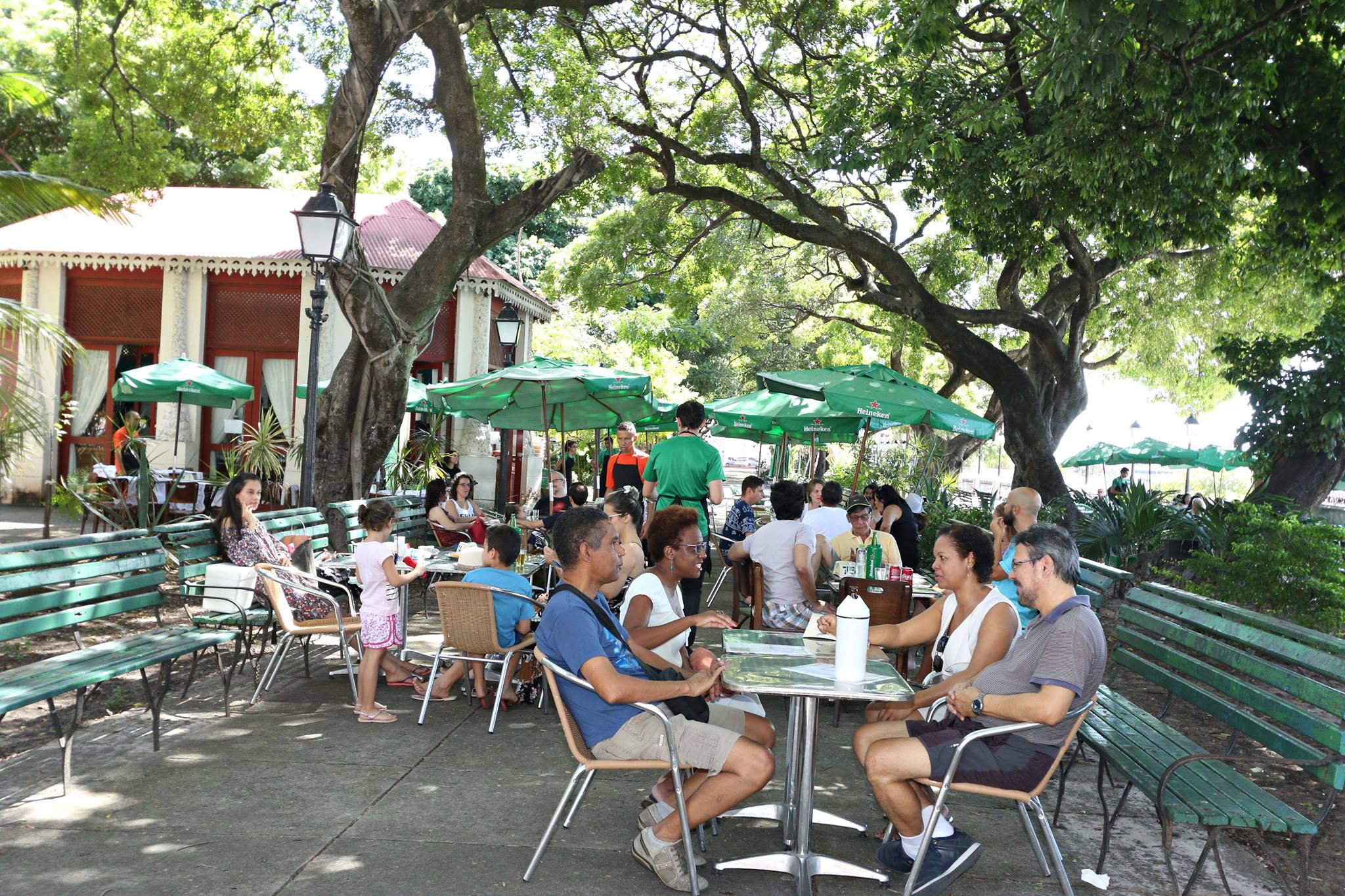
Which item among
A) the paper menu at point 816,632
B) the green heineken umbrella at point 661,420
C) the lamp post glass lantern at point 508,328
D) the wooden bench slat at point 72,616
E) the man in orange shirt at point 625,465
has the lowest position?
the wooden bench slat at point 72,616

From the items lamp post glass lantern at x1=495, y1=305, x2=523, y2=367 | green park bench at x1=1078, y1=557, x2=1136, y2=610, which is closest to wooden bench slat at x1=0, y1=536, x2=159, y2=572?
green park bench at x1=1078, y1=557, x2=1136, y2=610

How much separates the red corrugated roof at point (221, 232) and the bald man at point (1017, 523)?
43.4 ft

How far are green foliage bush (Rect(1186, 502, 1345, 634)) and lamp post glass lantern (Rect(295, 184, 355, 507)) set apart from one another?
7261 millimetres

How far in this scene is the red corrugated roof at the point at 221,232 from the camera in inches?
749

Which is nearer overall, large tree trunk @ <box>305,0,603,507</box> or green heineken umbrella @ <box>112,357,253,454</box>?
large tree trunk @ <box>305,0,603,507</box>

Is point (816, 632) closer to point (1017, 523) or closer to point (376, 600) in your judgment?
point (1017, 523)

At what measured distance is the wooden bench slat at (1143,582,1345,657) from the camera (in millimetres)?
4500

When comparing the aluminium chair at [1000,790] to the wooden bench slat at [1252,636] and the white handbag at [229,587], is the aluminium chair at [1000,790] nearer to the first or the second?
the wooden bench slat at [1252,636]

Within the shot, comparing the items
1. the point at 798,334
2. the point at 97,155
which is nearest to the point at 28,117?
the point at 97,155

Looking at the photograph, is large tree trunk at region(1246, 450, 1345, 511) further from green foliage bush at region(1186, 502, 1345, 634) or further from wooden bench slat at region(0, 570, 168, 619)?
wooden bench slat at region(0, 570, 168, 619)

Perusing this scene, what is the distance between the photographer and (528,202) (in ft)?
38.6

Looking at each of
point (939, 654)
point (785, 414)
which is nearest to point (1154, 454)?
point (785, 414)

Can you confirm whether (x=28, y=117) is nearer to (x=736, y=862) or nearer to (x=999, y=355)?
(x=999, y=355)

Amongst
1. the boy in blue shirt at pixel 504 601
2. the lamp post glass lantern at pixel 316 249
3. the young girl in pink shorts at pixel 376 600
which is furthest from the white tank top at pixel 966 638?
the lamp post glass lantern at pixel 316 249
